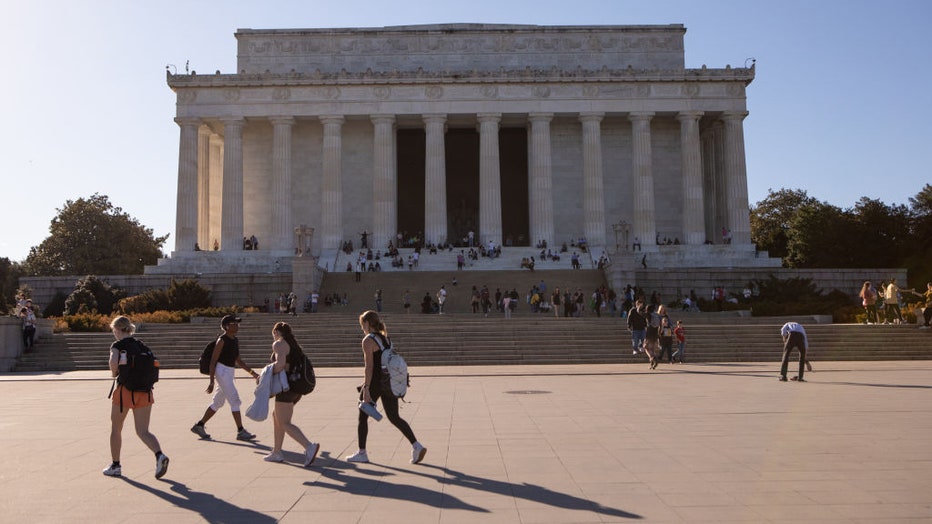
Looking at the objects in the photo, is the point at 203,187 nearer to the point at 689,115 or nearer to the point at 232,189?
the point at 232,189

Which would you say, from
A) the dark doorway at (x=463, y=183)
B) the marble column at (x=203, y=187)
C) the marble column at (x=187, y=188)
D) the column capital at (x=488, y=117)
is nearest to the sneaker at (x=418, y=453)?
the column capital at (x=488, y=117)

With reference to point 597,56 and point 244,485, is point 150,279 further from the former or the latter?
point 244,485

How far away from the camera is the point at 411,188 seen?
74.8m

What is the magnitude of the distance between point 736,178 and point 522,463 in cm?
5547

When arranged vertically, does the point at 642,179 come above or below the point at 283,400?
above

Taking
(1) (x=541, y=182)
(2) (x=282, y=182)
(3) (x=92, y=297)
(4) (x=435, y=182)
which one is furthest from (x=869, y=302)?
(2) (x=282, y=182)

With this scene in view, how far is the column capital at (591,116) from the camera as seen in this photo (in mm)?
62188

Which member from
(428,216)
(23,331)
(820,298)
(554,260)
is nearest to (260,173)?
(428,216)

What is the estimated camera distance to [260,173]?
6669 cm

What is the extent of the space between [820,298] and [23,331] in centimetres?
3683

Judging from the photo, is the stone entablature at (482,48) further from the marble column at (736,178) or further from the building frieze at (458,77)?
the marble column at (736,178)

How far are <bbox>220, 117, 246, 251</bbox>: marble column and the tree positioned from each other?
18.6 metres

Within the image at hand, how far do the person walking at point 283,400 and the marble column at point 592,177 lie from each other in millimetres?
51694

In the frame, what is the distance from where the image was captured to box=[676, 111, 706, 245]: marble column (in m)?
61.9
